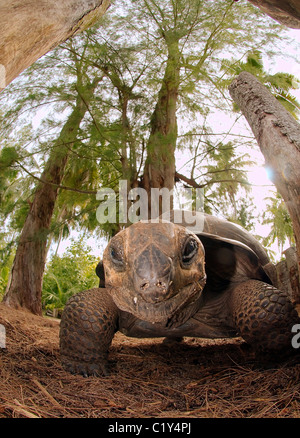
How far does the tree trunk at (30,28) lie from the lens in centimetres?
162

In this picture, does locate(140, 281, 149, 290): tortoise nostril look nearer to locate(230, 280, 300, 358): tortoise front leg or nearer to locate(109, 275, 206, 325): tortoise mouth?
locate(109, 275, 206, 325): tortoise mouth

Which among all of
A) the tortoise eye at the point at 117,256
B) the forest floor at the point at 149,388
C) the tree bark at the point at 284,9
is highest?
the tree bark at the point at 284,9

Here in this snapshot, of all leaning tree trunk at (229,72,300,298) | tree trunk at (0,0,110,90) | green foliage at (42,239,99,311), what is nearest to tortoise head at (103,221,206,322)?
leaning tree trunk at (229,72,300,298)

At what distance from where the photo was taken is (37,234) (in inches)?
239

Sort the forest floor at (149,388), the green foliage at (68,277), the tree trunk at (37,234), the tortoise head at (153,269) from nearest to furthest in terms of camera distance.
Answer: the forest floor at (149,388) < the tortoise head at (153,269) < the tree trunk at (37,234) < the green foliage at (68,277)

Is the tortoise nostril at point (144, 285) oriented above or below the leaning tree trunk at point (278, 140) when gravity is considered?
below

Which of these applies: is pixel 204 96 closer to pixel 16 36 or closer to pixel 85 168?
pixel 85 168

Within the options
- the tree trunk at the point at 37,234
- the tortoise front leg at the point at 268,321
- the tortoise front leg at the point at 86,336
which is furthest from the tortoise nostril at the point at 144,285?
the tree trunk at the point at 37,234

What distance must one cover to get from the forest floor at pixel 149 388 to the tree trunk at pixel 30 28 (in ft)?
4.82

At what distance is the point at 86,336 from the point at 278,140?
5.78 ft

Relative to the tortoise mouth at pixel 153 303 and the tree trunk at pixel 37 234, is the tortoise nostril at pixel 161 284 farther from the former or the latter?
the tree trunk at pixel 37 234

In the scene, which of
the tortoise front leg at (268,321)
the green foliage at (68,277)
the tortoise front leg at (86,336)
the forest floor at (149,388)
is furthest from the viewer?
the green foliage at (68,277)

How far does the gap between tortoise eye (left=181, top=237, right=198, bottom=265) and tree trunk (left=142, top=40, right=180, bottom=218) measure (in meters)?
3.91

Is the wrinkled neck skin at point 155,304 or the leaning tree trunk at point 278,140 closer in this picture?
the wrinkled neck skin at point 155,304
